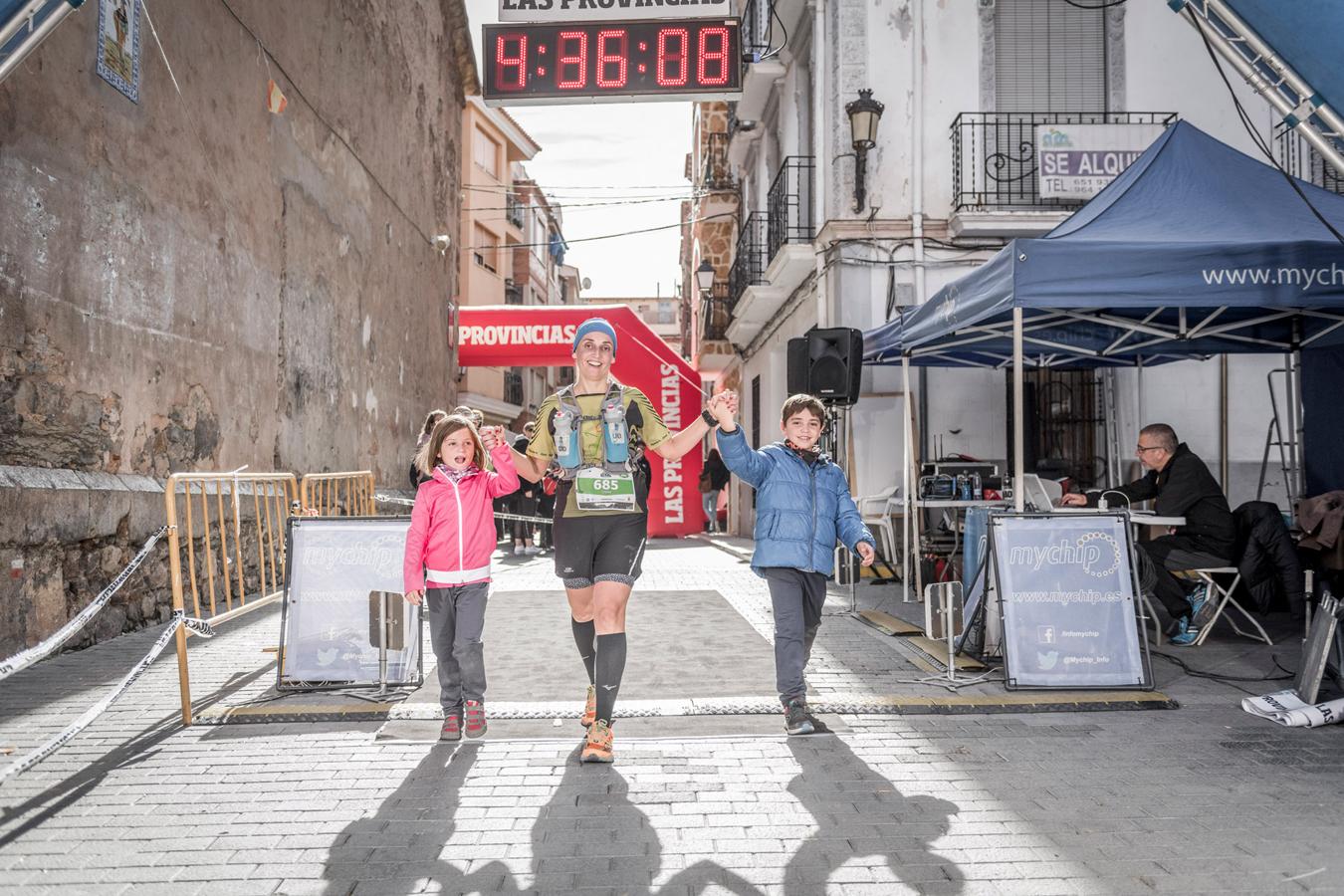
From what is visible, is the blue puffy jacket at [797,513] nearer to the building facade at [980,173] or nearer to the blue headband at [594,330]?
the blue headband at [594,330]

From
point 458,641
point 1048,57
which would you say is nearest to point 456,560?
point 458,641

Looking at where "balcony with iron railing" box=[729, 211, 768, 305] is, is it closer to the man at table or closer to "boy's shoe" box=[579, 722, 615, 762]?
the man at table

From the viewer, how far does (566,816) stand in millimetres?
3762

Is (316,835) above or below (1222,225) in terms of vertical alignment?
below

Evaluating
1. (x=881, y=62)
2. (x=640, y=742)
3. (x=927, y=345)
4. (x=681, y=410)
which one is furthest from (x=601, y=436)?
(x=681, y=410)

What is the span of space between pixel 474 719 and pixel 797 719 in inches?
59.7

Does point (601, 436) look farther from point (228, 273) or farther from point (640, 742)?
point (228, 273)

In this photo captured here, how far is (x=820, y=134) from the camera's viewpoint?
567 inches

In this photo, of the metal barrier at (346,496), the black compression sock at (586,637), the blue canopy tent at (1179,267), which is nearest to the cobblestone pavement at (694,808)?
the black compression sock at (586,637)

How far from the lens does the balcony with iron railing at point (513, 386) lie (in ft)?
135

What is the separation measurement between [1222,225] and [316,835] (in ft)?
21.2

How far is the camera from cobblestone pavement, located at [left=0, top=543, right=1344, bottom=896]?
322 cm

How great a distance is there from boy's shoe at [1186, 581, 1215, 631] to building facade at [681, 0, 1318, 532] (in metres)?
5.81

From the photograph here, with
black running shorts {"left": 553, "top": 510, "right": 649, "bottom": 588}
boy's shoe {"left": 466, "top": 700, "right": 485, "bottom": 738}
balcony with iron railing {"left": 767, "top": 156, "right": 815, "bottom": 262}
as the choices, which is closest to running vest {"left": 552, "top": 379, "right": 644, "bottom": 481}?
black running shorts {"left": 553, "top": 510, "right": 649, "bottom": 588}
